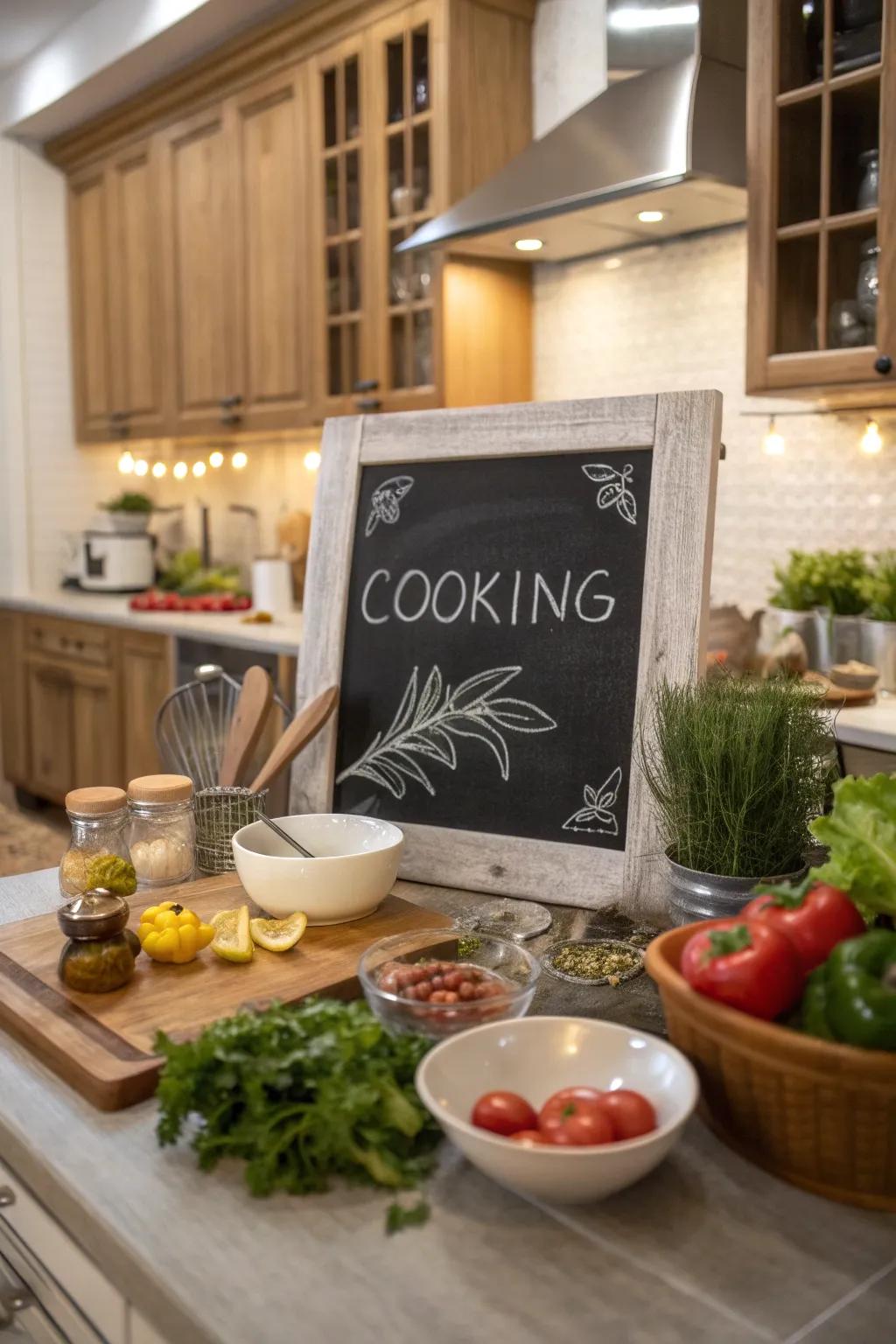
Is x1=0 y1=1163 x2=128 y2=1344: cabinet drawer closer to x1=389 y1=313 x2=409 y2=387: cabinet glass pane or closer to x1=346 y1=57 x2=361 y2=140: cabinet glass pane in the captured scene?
x1=389 y1=313 x2=409 y2=387: cabinet glass pane

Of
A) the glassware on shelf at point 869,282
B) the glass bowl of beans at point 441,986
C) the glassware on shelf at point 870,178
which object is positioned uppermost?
the glassware on shelf at point 870,178

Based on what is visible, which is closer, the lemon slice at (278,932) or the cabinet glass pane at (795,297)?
the lemon slice at (278,932)

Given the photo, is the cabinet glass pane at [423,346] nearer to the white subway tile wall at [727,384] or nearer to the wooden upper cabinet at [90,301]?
the white subway tile wall at [727,384]

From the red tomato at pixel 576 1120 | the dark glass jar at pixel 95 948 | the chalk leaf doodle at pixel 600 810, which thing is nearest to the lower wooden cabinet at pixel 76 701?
the chalk leaf doodle at pixel 600 810

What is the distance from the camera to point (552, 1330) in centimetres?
66

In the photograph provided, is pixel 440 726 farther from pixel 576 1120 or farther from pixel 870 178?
pixel 870 178

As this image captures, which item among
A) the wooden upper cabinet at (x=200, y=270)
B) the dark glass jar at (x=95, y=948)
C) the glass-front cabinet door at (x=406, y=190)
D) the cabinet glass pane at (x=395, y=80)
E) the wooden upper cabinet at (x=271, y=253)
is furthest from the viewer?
the wooden upper cabinet at (x=200, y=270)

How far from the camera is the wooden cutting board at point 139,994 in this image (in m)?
0.93

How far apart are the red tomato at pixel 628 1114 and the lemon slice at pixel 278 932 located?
415 millimetres

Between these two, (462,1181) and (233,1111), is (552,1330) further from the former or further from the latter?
(233,1111)

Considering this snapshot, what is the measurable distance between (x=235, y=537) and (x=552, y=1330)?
4.57 metres

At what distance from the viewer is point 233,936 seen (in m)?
1.14

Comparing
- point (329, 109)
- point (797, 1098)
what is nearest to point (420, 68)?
point (329, 109)

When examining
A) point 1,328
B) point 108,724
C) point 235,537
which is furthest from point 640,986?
point 1,328
